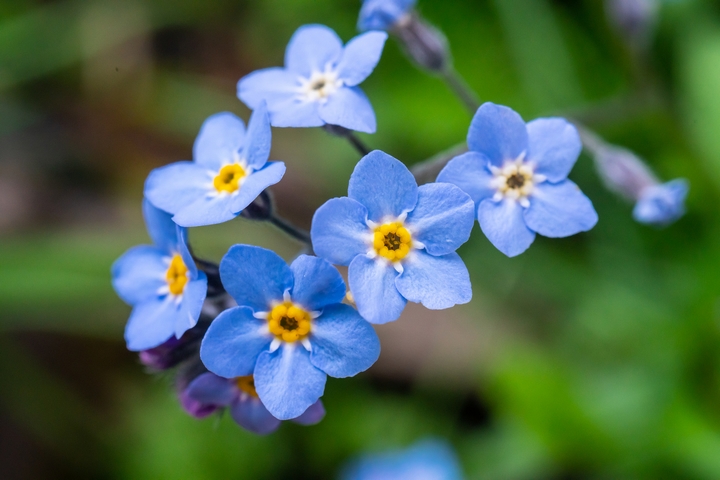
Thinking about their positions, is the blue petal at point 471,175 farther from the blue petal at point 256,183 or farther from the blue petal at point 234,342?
the blue petal at point 234,342

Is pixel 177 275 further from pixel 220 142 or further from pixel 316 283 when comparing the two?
pixel 316 283

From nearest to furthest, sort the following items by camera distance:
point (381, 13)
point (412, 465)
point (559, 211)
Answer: point (559, 211), point (381, 13), point (412, 465)

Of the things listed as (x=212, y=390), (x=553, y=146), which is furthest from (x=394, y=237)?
(x=212, y=390)

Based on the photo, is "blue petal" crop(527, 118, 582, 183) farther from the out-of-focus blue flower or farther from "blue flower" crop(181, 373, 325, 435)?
the out-of-focus blue flower

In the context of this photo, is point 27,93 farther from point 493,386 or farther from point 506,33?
point 493,386

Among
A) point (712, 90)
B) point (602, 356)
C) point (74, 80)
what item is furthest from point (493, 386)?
point (74, 80)

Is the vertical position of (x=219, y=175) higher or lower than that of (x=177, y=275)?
higher

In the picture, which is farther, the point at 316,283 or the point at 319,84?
the point at 319,84

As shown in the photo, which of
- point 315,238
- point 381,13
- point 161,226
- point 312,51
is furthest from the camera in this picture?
point 381,13

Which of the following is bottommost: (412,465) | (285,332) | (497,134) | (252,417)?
(412,465)
